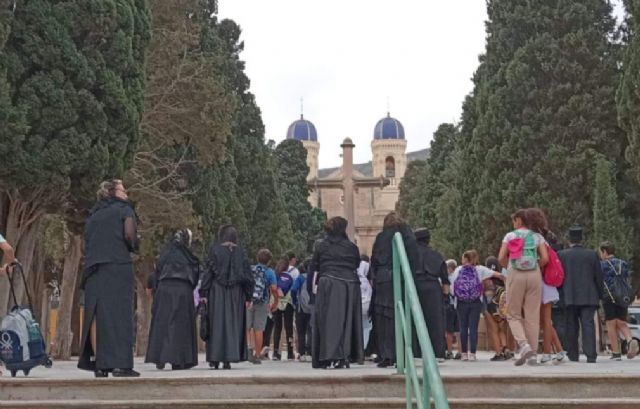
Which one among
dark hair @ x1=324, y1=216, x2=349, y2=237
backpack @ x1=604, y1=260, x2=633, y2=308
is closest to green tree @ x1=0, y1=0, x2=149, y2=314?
dark hair @ x1=324, y1=216, x2=349, y2=237

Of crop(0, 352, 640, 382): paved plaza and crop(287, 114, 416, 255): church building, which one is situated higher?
crop(287, 114, 416, 255): church building

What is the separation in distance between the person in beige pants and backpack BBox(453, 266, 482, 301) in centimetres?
290

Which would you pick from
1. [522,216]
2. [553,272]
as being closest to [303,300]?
[553,272]

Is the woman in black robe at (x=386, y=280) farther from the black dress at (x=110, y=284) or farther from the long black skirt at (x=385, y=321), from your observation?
the black dress at (x=110, y=284)

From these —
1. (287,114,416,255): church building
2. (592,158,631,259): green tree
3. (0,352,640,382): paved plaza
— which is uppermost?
(287,114,416,255): church building

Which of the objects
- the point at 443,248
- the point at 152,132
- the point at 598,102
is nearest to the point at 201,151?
the point at 152,132

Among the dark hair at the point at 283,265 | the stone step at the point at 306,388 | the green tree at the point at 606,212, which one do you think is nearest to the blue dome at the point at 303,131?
the green tree at the point at 606,212

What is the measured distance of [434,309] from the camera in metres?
12.8

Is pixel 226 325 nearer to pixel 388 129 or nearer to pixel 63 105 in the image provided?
pixel 63 105

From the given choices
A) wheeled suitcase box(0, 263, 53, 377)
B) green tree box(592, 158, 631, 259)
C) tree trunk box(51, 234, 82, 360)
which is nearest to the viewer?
wheeled suitcase box(0, 263, 53, 377)

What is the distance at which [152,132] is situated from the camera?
26.2 meters

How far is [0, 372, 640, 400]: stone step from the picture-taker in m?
8.98

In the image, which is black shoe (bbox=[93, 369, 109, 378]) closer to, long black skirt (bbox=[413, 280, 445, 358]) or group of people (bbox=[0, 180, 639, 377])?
group of people (bbox=[0, 180, 639, 377])

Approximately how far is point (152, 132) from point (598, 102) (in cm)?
1450
